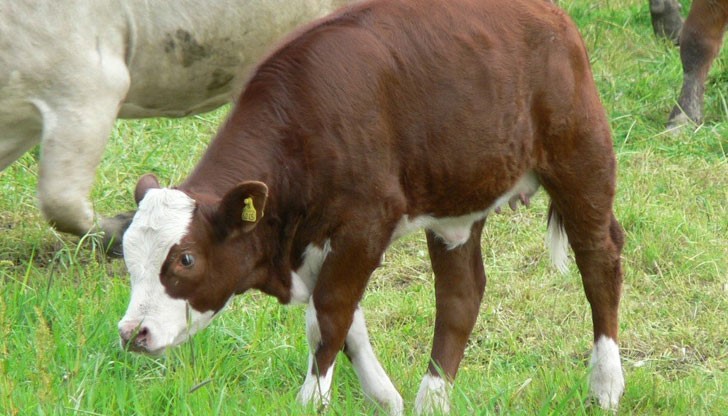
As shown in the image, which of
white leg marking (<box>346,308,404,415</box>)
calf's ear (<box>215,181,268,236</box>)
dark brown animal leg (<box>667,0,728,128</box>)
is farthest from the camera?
dark brown animal leg (<box>667,0,728,128</box>)

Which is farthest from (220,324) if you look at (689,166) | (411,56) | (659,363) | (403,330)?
(689,166)

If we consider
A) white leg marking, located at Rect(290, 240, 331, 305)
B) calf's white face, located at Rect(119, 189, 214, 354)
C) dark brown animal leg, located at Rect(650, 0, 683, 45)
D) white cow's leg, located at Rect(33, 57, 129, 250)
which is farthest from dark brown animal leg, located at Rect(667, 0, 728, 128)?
calf's white face, located at Rect(119, 189, 214, 354)

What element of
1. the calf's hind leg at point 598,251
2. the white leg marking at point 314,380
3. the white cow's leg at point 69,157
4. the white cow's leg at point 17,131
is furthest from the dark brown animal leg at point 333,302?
the white cow's leg at point 17,131

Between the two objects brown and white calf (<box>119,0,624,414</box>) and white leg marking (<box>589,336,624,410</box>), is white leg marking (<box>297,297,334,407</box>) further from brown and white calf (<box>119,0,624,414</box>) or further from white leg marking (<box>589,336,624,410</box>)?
white leg marking (<box>589,336,624,410</box>)

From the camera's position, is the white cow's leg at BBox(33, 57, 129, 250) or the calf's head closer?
the calf's head

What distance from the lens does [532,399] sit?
4.65 m

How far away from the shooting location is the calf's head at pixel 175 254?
3973mm

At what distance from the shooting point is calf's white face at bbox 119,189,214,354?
397 cm

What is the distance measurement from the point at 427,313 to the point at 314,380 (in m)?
1.62

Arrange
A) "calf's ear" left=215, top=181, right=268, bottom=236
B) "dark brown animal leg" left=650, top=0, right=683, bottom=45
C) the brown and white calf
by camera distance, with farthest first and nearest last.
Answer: "dark brown animal leg" left=650, top=0, right=683, bottom=45
the brown and white calf
"calf's ear" left=215, top=181, right=268, bottom=236

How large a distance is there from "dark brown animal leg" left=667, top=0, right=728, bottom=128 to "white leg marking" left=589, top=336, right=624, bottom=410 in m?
3.43

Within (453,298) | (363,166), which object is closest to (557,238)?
(453,298)

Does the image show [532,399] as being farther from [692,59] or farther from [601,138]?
[692,59]

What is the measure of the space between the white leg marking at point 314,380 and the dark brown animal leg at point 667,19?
18.5ft
